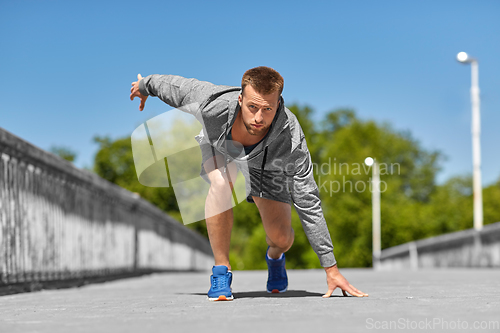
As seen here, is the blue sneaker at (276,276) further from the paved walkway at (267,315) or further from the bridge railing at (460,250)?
the bridge railing at (460,250)

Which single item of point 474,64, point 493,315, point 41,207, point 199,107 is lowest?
point 493,315

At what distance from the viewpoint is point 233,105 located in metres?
4.14

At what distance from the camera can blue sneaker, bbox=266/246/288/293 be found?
5141mm

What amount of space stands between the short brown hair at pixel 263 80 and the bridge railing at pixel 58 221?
7.37ft

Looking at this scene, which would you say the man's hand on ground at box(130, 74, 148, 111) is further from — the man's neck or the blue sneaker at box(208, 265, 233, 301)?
the blue sneaker at box(208, 265, 233, 301)

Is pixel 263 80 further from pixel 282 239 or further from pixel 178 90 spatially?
pixel 282 239

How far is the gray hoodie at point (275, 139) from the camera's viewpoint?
165 inches

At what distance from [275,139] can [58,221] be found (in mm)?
3149

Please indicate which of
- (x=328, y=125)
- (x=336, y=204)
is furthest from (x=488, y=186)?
(x=336, y=204)

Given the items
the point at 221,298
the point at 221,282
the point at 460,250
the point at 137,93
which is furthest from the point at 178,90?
the point at 460,250

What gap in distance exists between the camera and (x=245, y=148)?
172 inches

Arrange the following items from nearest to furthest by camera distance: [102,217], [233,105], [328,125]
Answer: [233,105] → [102,217] → [328,125]

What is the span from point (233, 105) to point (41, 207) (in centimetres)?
277

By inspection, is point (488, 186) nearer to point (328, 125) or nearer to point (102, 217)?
point (328, 125)
